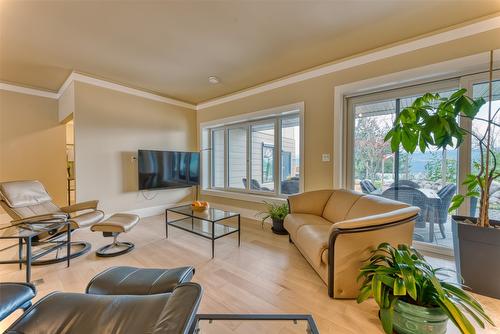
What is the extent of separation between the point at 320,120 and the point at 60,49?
12.1ft

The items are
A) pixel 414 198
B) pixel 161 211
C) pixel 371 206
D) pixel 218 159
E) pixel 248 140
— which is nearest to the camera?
pixel 371 206

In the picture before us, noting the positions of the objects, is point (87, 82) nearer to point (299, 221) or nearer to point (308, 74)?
point (308, 74)

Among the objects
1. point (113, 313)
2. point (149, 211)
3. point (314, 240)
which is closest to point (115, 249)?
point (149, 211)

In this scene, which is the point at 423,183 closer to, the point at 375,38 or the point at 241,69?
the point at 375,38

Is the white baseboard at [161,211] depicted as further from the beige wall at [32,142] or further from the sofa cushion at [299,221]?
the beige wall at [32,142]

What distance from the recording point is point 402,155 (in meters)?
2.77

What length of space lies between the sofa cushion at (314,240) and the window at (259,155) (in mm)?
1275

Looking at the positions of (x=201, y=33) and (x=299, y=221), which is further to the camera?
(x=299, y=221)

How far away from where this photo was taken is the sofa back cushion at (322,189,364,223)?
250 cm

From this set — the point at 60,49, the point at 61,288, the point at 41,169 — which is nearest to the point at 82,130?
the point at 60,49

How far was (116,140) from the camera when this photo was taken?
3.86 m

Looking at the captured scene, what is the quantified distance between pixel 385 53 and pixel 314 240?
251 cm

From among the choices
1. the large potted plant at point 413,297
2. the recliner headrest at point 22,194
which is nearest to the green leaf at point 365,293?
the large potted plant at point 413,297

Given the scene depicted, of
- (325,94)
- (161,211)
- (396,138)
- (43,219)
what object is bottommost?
(161,211)
